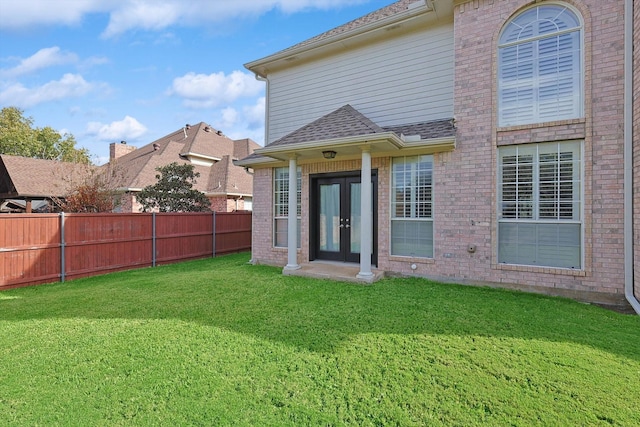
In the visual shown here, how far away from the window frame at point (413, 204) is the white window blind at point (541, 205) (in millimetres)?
1329

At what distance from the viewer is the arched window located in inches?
225

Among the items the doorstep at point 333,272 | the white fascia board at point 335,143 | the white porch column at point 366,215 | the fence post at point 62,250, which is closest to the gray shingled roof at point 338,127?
the white fascia board at point 335,143

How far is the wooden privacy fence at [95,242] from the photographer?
279 inches

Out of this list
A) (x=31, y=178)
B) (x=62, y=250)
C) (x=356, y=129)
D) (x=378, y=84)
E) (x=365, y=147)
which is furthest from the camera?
(x=31, y=178)

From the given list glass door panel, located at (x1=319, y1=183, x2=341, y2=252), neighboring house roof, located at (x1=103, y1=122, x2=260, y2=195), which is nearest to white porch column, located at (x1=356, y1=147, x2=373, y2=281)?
glass door panel, located at (x1=319, y1=183, x2=341, y2=252)

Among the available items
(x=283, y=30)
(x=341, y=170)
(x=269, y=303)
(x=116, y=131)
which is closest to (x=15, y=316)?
(x=269, y=303)

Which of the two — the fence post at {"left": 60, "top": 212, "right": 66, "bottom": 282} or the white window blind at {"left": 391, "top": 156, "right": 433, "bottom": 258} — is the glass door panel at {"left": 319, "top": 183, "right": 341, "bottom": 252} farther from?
the fence post at {"left": 60, "top": 212, "right": 66, "bottom": 282}

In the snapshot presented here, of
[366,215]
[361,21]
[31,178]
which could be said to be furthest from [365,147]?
[31,178]

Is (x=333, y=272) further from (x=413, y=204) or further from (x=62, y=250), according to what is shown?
(x=62, y=250)

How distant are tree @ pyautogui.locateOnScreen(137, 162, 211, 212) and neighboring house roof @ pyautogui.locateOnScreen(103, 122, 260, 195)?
10.0ft

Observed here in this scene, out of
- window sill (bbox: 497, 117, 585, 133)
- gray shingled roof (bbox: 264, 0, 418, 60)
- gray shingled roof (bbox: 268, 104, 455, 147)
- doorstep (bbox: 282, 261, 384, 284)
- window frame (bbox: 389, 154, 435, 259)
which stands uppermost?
gray shingled roof (bbox: 264, 0, 418, 60)

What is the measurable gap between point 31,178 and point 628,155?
73.6ft

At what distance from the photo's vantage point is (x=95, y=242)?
841cm

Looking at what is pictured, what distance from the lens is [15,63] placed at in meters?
24.0
